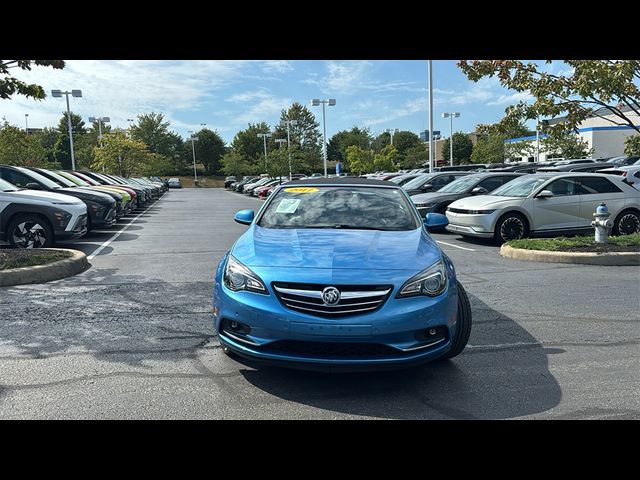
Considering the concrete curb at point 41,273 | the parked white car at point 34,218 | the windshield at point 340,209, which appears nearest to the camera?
the windshield at point 340,209

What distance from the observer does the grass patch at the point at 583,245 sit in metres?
9.08

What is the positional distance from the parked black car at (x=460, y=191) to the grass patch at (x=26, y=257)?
8.97m

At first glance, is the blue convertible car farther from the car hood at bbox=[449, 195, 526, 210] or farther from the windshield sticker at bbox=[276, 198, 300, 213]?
the car hood at bbox=[449, 195, 526, 210]

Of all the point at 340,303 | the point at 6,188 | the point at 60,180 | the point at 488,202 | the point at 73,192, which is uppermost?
the point at 60,180

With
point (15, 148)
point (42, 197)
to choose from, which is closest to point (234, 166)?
point (15, 148)

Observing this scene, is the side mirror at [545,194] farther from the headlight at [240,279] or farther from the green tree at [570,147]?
the green tree at [570,147]

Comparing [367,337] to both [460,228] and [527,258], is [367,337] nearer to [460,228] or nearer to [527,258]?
[527,258]

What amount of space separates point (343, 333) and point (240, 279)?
0.91m

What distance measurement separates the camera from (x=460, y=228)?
11.8 m

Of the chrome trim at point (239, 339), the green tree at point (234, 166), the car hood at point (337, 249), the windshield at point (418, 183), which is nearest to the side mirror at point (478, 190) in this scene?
the windshield at point (418, 183)

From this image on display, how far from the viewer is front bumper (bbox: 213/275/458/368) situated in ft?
11.4

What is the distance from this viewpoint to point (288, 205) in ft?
17.5

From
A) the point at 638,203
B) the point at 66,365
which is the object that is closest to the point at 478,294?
the point at 66,365

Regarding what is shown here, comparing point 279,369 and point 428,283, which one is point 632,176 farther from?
point 279,369
